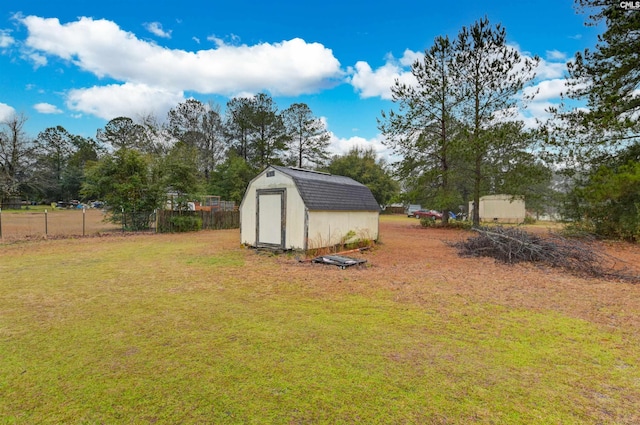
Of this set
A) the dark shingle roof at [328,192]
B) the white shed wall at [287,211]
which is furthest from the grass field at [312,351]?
the dark shingle roof at [328,192]

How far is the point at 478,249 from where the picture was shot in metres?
9.01

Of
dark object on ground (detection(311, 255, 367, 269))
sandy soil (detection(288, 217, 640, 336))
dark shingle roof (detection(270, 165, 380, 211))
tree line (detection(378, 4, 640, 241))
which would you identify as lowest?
sandy soil (detection(288, 217, 640, 336))

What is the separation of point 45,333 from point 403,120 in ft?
58.2

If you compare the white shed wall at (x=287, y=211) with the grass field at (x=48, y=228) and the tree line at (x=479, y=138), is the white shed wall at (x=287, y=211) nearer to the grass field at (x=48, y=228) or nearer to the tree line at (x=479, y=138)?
the tree line at (x=479, y=138)

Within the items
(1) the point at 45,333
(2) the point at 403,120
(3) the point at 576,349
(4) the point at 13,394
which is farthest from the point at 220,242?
(2) the point at 403,120

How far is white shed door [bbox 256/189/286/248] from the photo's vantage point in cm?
919

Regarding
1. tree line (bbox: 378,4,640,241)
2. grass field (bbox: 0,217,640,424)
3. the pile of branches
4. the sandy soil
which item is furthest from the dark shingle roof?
tree line (bbox: 378,4,640,241)

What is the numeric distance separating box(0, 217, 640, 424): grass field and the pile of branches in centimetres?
119

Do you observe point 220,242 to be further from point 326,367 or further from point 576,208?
point 576,208

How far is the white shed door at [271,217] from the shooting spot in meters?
9.19

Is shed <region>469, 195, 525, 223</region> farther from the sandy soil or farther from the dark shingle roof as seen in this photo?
the sandy soil

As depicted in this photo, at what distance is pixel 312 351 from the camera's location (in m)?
3.09

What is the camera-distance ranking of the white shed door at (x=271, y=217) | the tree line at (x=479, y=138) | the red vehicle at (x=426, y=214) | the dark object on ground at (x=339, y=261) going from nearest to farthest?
the dark object on ground at (x=339, y=261)
the white shed door at (x=271, y=217)
the tree line at (x=479, y=138)
the red vehicle at (x=426, y=214)

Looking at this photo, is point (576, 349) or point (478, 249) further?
point (478, 249)
